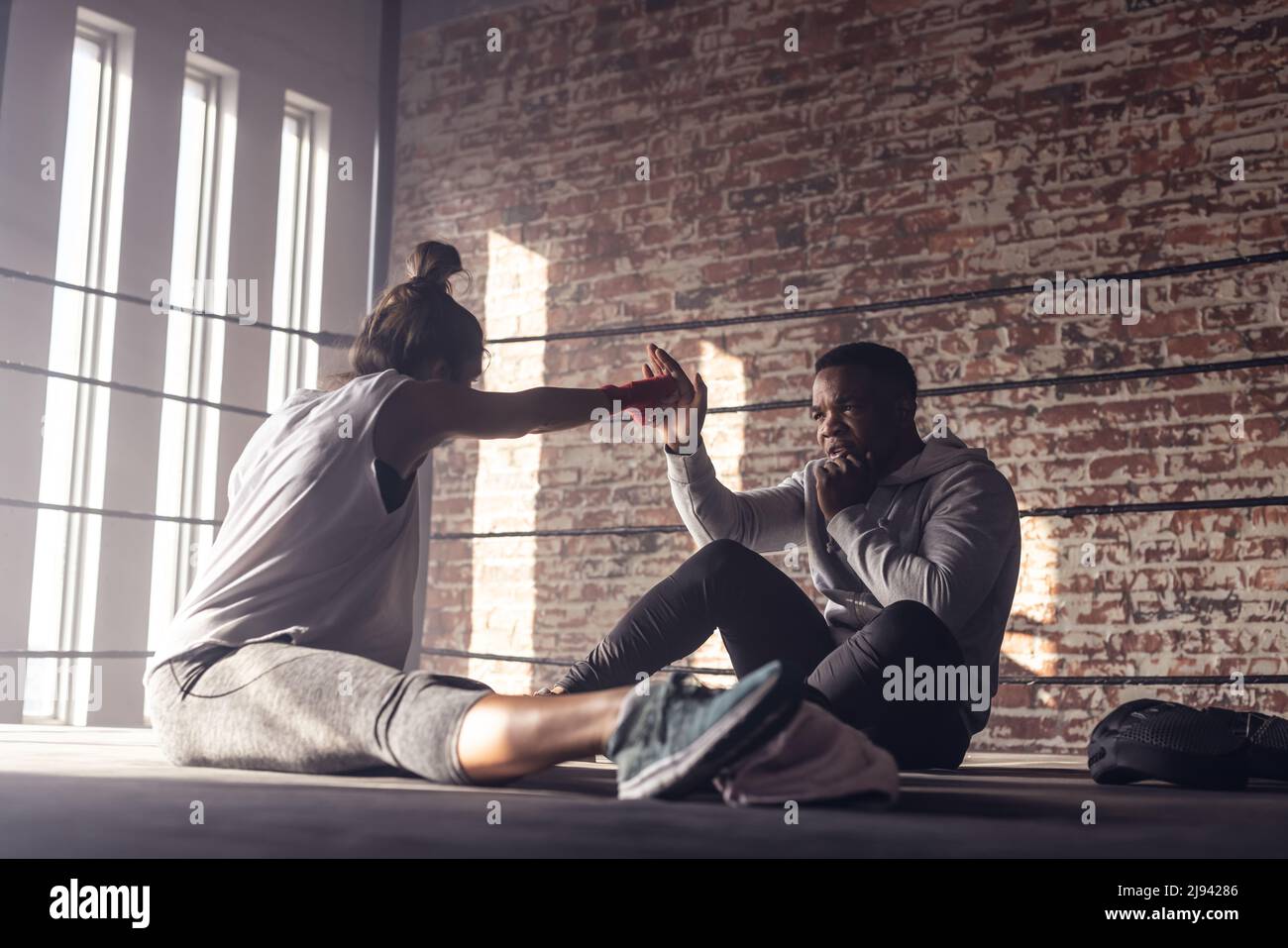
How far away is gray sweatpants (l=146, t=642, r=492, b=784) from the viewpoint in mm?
1338

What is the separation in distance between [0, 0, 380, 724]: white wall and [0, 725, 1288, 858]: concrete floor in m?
2.59

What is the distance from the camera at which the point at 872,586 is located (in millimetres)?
1891

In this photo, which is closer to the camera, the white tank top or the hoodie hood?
the white tank top

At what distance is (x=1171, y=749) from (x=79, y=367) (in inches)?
145

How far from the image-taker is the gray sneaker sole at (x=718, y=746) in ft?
3.53

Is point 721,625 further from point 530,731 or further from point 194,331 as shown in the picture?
point 194,331
